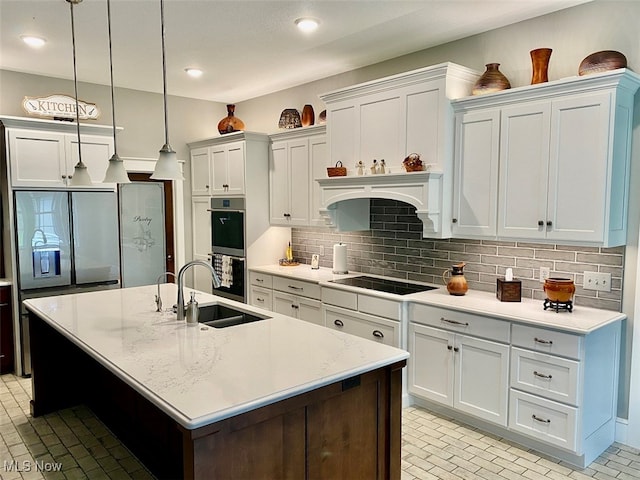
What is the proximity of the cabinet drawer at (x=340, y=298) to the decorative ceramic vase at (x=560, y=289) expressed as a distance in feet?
4.77

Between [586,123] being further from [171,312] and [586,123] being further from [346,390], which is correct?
[171,312]

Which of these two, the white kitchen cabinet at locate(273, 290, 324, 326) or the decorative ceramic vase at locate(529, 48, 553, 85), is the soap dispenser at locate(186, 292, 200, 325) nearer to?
the white kitchen cabinet at locate(273, 290, 324, 326)

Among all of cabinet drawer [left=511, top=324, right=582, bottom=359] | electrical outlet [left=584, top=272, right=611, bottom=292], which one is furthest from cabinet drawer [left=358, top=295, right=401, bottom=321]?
electrical outlet [left=584, top=272, right=611, bottom=292]

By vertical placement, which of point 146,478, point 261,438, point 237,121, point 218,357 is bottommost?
point 146,478

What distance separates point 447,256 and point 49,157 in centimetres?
368

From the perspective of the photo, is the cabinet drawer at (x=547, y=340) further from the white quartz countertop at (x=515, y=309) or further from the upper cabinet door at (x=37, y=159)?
the upper cabinet door at (x=37, y=159)

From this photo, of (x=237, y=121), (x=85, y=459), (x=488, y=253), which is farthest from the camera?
(x=237, y=121)

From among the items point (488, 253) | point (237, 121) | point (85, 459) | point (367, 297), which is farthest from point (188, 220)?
point (488, 253)

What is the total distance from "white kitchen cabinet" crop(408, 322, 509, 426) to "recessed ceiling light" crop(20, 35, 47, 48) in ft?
11.9

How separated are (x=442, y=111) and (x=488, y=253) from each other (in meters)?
1.13

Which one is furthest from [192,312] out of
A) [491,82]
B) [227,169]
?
[227,169]

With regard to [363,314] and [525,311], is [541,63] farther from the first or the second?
[363,314]

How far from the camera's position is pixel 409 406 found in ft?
12.1

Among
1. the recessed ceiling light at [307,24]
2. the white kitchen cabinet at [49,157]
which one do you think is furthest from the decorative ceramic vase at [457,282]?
the white kitchen cabinet at [49,157]
